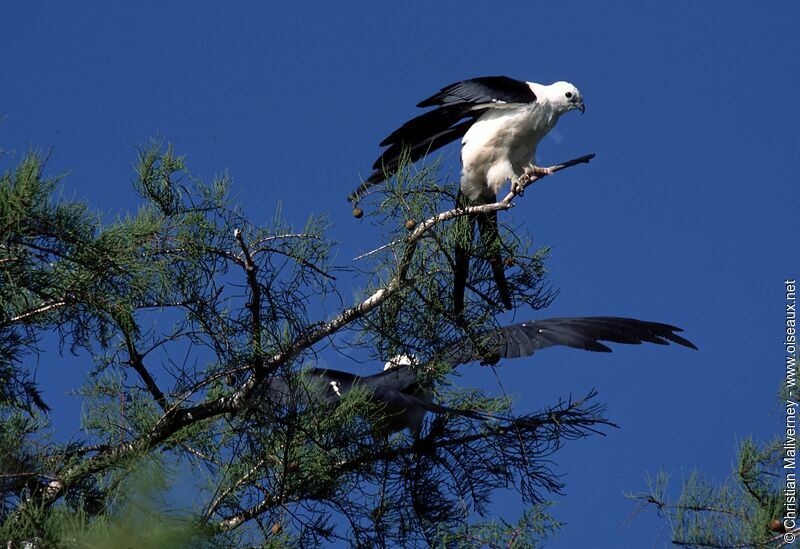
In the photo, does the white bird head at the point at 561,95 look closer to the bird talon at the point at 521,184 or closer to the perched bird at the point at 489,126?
the perched bird at the point at 489,126

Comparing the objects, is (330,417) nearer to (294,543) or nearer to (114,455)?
(294,543)

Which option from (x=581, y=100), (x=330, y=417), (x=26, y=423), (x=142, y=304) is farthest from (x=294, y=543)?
(x=581, y=100)

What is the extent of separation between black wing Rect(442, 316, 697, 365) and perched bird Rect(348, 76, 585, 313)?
20.7 inches

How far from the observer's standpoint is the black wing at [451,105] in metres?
3.97

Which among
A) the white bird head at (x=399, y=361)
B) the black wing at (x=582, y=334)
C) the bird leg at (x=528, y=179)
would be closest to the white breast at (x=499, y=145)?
the bird leg at (x=528, y=179)

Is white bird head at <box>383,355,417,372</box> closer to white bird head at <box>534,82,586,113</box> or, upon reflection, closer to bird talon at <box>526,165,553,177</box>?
bird talon at <box>526,165,553,177</box>

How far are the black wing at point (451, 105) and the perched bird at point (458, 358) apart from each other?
2.38 feet

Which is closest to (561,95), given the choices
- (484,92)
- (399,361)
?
(484,92)

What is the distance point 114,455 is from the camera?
8.65 ft

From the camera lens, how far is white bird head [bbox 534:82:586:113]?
4.12 metres

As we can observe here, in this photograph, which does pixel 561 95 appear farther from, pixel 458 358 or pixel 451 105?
pixel 458 358

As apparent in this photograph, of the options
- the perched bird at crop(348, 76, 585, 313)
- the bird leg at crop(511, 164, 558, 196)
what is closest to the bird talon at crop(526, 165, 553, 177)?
the bird leg at crop(511, 164, 558, 196)

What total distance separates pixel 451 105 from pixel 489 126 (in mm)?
154

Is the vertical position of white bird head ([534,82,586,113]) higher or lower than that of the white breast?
higher
